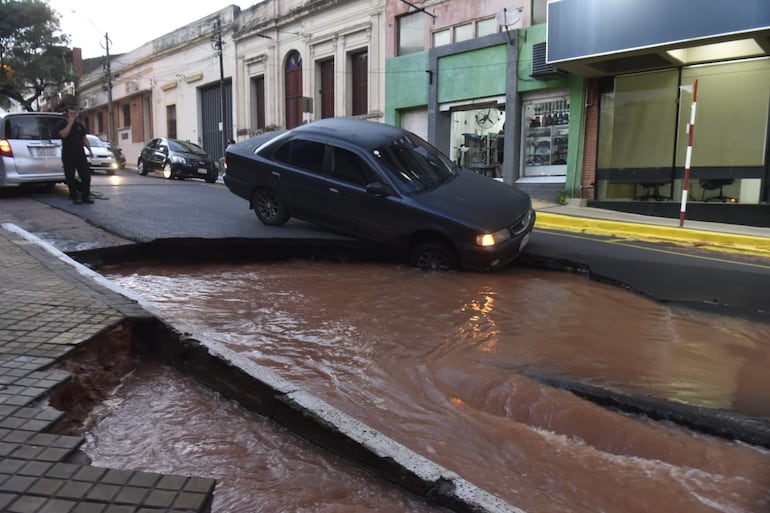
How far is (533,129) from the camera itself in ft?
53.9

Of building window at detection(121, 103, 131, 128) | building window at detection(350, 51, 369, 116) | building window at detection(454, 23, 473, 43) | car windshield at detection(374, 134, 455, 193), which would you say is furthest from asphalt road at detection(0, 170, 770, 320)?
building window at detection(121, 103, 131, 128)

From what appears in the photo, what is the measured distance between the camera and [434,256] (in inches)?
268

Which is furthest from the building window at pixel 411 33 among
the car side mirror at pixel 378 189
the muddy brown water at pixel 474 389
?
the muddy brown water at pixel 474 389

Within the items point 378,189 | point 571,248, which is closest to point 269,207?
point 378,189

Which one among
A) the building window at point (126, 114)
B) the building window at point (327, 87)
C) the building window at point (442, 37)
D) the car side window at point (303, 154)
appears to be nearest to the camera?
the car side window at point (303, 154)

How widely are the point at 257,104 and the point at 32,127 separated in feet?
57.8

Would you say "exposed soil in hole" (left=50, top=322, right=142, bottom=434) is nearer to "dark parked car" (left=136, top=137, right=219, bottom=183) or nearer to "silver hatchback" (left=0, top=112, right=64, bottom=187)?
"silver hatchback" (left=0, top=112, right=64, bottom=187)

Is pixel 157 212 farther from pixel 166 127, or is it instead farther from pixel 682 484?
pixel 166 127

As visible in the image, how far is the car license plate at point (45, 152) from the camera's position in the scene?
10891 millimetres

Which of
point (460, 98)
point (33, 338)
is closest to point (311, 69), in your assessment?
point (460, 98)

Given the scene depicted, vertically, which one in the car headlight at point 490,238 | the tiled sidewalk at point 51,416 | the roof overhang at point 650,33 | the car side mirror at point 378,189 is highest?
the roof overhang at point 650,33

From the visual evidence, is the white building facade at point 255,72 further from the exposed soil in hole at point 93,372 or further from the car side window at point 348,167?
the exposed soil in hole at point 93,372

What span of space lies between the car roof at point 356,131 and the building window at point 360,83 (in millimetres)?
13965

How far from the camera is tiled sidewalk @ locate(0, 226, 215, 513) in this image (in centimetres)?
205
